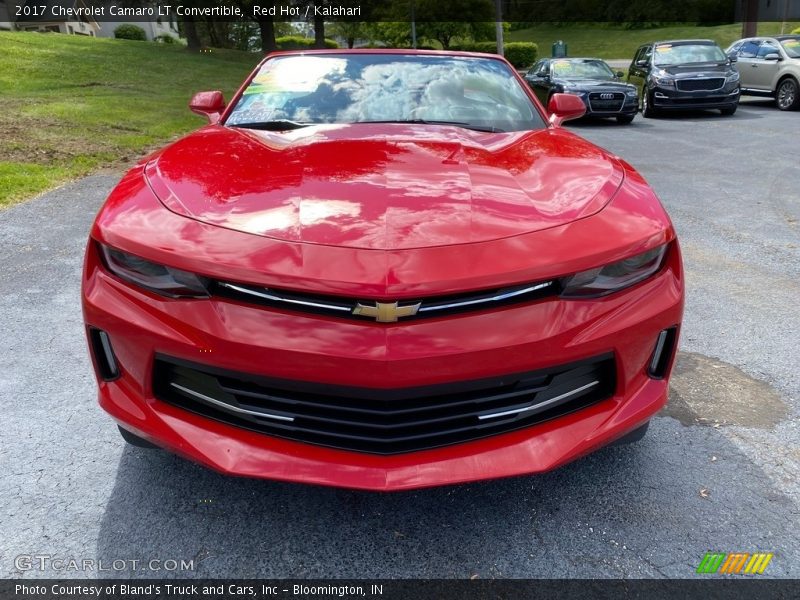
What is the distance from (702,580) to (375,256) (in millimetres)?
1252

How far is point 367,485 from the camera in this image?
163 cm

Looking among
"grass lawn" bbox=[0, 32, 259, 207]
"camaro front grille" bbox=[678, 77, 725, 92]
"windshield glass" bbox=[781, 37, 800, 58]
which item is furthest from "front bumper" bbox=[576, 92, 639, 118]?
"grass lawn" bbox=[0, 32, 259, 207]

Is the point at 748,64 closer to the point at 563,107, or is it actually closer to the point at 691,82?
the point at 691,82

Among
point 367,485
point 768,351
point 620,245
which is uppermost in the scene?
point 620,245

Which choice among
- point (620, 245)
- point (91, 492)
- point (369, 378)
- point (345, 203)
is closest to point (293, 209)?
point (345, 203)

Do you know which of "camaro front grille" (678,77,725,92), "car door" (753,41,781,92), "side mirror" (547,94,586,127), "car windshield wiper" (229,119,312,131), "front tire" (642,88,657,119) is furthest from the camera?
"car door" (753,41,781,92)

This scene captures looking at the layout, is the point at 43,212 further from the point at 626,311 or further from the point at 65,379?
the point at 626,311

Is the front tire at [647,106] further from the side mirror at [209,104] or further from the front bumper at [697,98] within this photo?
the side mirror at [209,104]

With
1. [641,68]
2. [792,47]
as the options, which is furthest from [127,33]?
[792,47]

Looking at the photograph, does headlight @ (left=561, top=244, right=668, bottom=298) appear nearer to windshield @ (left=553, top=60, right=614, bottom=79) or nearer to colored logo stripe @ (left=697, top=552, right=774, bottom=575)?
colored logo stripe @ (left=697, top=552, right=774, bottom=575)

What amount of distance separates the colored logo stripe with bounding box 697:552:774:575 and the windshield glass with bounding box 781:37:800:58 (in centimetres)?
1493

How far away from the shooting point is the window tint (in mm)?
14414

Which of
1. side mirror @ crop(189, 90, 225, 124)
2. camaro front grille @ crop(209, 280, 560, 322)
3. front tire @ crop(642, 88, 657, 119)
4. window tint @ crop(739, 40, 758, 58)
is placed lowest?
front tire @ crop(642, 88, 657, 119)

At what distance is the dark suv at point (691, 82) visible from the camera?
1221cm
